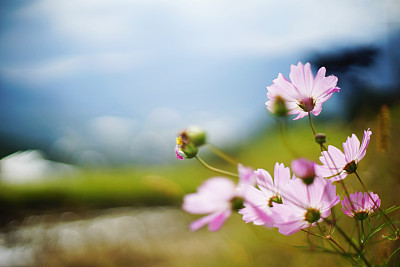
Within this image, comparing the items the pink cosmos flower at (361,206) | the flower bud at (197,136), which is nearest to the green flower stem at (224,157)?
the flower bud at (197,136)

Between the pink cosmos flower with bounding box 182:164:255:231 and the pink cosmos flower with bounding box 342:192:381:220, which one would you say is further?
the pink cosmos flower with bounding box 342:192:381:220

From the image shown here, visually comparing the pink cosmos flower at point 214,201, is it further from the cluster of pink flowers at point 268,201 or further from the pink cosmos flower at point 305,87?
the pink cosmos flower at point 305,87

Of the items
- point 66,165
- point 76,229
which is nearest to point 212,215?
point 76,229

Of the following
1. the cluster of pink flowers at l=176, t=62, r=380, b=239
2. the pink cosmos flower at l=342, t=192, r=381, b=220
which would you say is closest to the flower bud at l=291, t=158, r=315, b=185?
the cluster of pink flowers at l=176, t=62, r=380, b=239

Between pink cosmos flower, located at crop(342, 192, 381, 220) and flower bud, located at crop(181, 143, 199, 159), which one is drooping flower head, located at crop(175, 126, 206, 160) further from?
pink cosmos flower, located at crop(342, 192, 381, 220)

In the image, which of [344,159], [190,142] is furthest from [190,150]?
[344,159]

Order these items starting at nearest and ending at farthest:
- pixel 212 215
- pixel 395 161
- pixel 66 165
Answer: pixel 212 215 < pixel 395 161 < pixel 66 165

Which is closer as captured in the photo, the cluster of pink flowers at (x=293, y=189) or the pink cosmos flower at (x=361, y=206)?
the cluster of pink flowers at (x=293, y=189)

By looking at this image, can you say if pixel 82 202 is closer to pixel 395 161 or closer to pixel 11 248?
pixel 11 248
